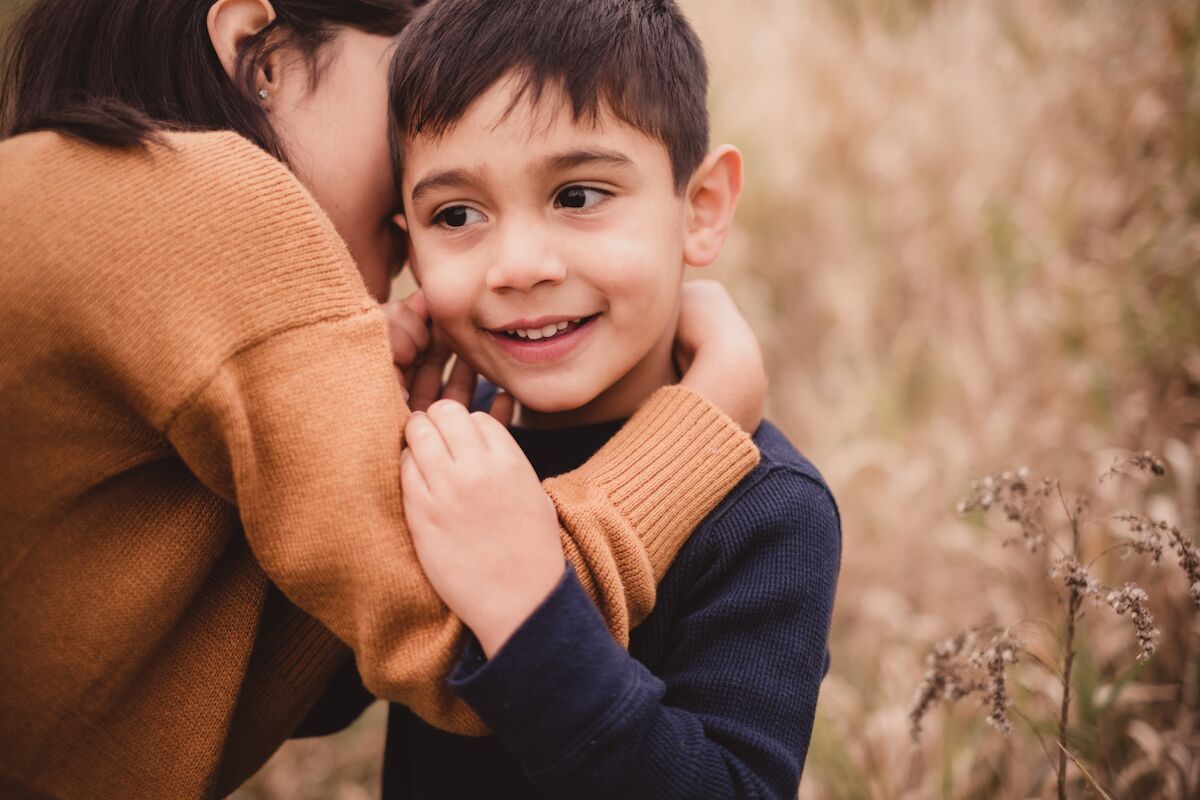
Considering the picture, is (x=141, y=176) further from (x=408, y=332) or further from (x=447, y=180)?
(x=408, y=332)

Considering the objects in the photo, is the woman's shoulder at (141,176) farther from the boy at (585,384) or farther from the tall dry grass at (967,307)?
the tall dry grass at (967,307)

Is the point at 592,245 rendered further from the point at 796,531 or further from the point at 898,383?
the point at 898,383

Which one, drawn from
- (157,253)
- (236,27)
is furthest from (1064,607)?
(236,27)

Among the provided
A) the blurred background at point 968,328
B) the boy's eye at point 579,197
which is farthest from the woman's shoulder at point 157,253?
the blurred background at point 968,328

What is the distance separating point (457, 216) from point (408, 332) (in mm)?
257

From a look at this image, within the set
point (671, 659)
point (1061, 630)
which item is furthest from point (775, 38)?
point (671, 659)

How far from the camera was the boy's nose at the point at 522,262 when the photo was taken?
1312 mm

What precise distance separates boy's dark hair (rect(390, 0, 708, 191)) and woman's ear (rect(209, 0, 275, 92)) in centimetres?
20

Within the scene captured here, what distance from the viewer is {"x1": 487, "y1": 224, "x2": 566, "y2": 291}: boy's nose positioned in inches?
51.6

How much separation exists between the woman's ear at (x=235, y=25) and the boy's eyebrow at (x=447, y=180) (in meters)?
0.30

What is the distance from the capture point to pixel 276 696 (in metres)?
1.28

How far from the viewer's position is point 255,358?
1.04 meters

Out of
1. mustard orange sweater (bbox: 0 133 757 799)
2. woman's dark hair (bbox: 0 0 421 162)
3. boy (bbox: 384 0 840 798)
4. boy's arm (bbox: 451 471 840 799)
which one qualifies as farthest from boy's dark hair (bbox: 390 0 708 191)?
boy's arm (bbox: 451 471 840 799)

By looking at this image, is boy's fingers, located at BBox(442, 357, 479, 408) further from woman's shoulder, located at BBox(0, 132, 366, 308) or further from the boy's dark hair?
woman's shoulder, located at BBox(0, 132, 366, 308)
